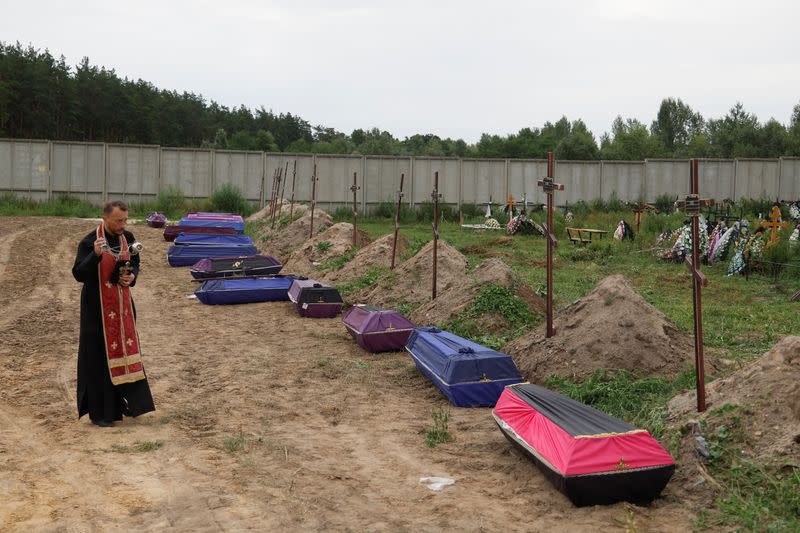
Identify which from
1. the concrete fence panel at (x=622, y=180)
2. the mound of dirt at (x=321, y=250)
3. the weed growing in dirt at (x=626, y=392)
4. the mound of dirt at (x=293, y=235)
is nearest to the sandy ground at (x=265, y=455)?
the weed growing in dirt at (x=626, y=392)

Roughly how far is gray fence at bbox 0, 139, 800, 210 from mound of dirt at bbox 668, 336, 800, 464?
2941 cm

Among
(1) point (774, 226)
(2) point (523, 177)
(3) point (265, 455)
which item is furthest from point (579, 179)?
(3) point (265, 455)

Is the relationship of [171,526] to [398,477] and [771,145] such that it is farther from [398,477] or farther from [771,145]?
[771,145]

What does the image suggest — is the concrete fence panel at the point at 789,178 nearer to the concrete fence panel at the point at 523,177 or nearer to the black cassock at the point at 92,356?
the concrete fence panel at the point at 523,177

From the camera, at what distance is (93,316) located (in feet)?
20.8

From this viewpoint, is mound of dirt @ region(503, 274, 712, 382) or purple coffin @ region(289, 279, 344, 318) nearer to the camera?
mound of dirt @ region(503, 274, 712, 382)

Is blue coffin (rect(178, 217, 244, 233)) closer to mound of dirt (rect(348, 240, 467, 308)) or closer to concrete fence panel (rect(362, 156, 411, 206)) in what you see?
concrete fence panel (rect(362, 156, 411, 206))

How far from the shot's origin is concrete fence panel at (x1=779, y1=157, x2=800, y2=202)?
107 feet

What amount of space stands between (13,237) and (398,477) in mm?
20550

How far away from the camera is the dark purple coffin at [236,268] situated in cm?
1587

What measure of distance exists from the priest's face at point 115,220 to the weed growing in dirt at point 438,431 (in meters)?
3.02

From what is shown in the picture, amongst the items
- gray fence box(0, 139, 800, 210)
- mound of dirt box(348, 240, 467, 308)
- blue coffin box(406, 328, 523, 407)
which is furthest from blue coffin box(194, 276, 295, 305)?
gray fence box(0, 139, 800, 210)

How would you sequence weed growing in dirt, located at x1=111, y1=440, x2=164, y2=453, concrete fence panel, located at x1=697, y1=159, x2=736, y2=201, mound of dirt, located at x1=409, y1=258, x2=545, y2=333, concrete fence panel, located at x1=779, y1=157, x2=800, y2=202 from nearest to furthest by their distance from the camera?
weed growing in dirt, located at x1=111, y1=440, x2=164, y2=453 < mound of dirt, located at x1=409, y1=258, x2=545, y2=333 < concrete fence panel, located at x1=779, y1=157, x2=800, y2=202 < concrete fence panel, located at x1=697, y1=159, x2=736, y2=201

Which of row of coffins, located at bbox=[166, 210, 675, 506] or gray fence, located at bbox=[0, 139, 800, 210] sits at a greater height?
gray fence, located at bbox=[0, 139, 800, 210]
